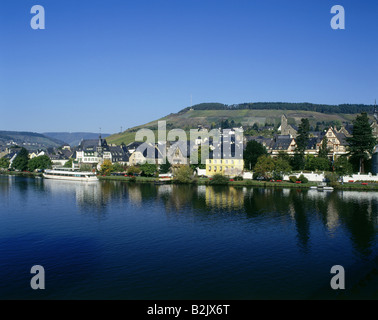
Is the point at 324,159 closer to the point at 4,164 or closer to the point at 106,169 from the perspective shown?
the point at 106,169

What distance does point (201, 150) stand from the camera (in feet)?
275

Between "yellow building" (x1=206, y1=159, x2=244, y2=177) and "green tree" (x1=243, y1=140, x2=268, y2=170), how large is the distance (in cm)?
152

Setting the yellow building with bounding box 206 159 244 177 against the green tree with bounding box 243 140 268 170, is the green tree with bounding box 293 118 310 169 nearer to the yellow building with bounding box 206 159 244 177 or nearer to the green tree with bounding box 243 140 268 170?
the green tree with bounding box 243 140 268 170

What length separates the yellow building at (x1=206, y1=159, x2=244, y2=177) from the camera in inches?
3172

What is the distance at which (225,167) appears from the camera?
81438 mm

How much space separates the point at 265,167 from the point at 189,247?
1792 inches

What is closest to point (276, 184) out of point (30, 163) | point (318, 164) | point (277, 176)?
point (277, 176)

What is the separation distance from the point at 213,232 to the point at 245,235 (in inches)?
120

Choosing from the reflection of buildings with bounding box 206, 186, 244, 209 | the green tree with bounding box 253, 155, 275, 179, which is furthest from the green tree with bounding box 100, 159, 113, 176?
the green tree with bounding box 253, 155, 275, 179

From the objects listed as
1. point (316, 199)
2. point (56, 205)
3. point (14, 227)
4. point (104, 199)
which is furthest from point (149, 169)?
point (14, 227)

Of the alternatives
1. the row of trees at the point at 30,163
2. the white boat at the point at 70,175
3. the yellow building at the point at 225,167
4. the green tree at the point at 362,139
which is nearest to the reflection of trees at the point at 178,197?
the yellow building at the point at 225,167
